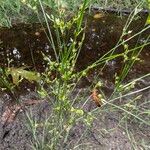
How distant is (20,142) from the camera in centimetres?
234

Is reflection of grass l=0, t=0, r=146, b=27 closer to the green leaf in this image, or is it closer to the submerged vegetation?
the submerged vegetation

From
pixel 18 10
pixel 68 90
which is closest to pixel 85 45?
pixel 18 10

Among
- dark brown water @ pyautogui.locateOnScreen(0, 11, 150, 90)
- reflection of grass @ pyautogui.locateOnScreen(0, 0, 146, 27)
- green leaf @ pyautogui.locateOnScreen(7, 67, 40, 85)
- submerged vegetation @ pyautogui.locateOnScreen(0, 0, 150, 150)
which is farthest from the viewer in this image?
reflection of grass @ pyautogui.locateOnScreen(0, 0, 146, 27)

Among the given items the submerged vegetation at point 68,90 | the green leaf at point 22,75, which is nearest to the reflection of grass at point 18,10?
the submerged vegetation at point 68,90

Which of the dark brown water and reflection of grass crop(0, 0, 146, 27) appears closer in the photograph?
the dark brown water

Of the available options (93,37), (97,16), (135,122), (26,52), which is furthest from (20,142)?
(97,16)

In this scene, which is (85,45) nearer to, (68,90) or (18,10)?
(18,10)

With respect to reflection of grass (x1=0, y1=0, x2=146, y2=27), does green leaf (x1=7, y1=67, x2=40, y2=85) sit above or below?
below

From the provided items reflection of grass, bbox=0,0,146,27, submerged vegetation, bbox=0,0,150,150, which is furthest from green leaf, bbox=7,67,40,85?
reflection of grass, bbox=0,0,146,27

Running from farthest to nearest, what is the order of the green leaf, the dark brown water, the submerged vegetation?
the dark brown water < the green leaf < the submerged vegetation

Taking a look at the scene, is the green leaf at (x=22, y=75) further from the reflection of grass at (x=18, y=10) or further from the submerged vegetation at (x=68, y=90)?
the reflection of grass at (x=18, y=10)

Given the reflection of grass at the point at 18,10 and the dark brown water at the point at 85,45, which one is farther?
the reflection of grass at the point at 18,10

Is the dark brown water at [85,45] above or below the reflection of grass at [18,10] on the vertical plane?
below

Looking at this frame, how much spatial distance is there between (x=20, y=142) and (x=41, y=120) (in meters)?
0.21
